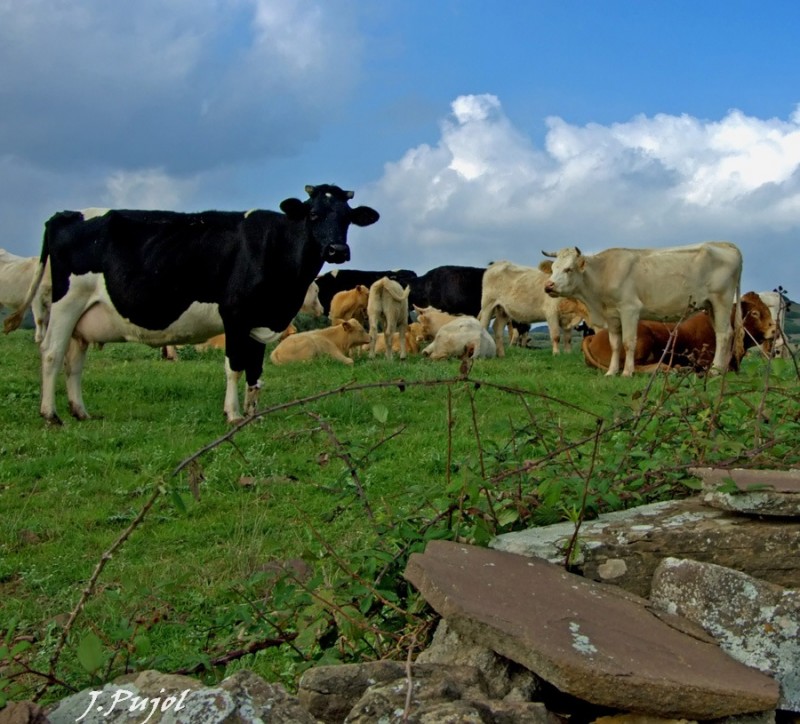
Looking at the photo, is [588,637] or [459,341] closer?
[588,637]

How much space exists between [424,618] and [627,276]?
14.1 metres

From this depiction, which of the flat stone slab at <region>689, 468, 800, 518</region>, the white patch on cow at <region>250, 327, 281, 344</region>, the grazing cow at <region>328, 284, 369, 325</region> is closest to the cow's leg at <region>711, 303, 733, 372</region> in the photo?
the white patch on cow at <region>250, 327, 281, 344</region>

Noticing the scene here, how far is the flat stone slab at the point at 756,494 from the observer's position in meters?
3.93

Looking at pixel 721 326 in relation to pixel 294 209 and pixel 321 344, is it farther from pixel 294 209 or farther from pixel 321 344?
pixel 294 209

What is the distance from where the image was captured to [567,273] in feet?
56.1

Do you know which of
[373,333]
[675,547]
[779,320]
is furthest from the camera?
[373,333]

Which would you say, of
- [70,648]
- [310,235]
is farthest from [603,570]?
[310,235]

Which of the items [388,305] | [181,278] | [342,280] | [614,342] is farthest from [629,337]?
[342,280]

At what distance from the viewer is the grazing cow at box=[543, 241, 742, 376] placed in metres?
17.1

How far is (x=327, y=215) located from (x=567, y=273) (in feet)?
20.8

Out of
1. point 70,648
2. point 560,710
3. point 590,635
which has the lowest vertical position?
point 70,648

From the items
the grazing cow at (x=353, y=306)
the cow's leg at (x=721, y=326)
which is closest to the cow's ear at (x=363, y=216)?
the cow's leg at (x=721, y=326)

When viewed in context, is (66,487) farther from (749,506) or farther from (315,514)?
(749,506)

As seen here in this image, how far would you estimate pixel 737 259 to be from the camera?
58.5 feet
